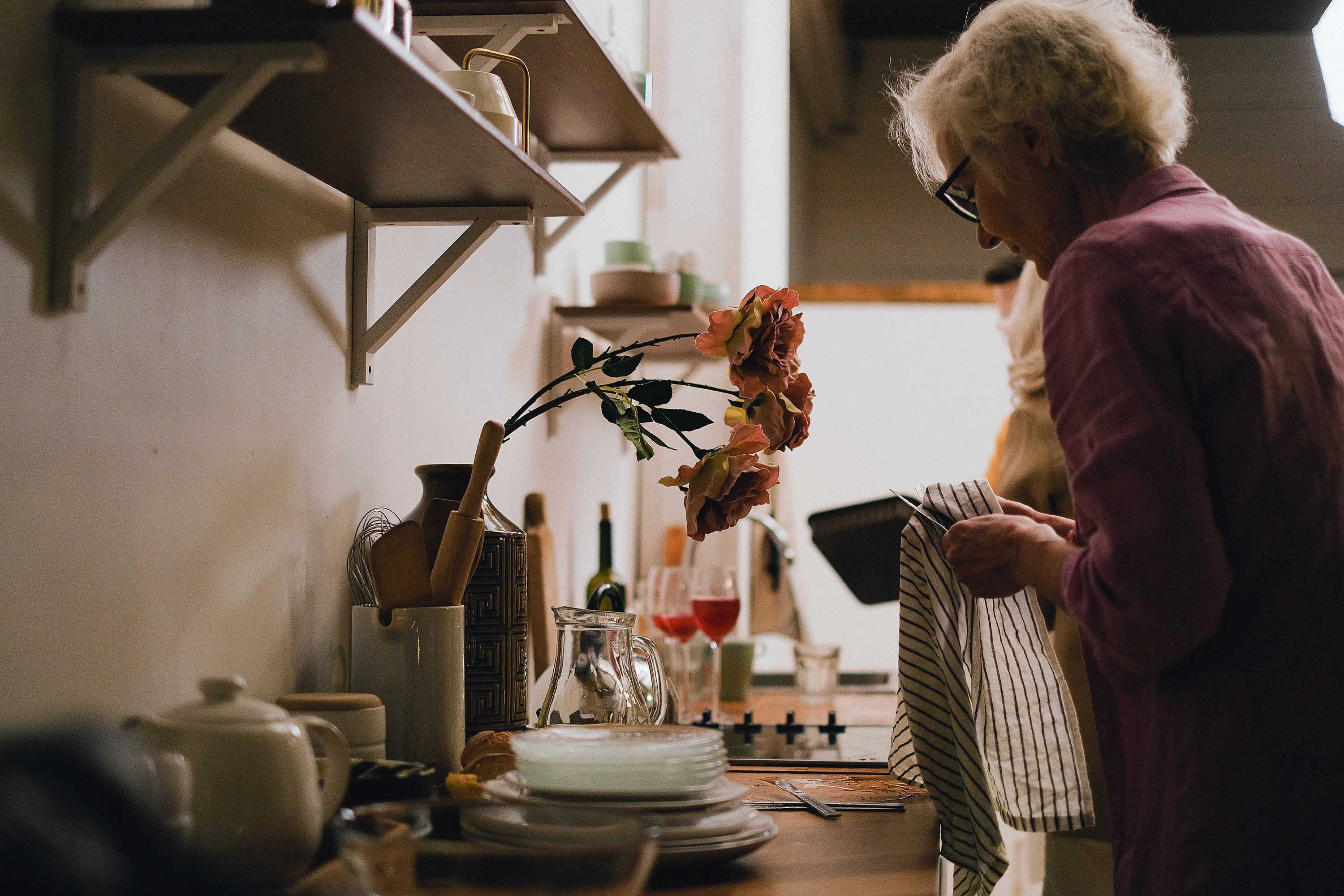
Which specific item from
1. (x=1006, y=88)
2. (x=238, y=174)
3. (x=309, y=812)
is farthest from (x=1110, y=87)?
(x=309, y=812)

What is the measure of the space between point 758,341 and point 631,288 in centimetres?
102

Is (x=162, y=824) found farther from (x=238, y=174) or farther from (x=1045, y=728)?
(x=1045, y=728)

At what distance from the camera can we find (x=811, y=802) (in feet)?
4.18

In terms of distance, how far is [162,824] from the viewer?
0.79 m

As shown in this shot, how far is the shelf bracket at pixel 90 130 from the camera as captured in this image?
2.75 feet

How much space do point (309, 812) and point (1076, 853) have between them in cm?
156

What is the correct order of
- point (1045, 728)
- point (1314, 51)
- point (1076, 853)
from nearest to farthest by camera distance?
point (1045, 728) < point (1076, 853) < point (1314, 51)

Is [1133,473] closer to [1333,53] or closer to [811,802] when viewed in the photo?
[811,802]

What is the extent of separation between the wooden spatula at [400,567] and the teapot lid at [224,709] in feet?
1.09

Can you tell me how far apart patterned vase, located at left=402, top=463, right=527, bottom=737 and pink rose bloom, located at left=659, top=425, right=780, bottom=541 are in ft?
0.71

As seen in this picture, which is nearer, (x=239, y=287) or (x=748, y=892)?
(x=748, y=892)

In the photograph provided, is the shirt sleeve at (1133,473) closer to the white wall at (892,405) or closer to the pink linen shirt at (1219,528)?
the pink linen shirt at (1219,528)

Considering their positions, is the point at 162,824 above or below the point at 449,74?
below

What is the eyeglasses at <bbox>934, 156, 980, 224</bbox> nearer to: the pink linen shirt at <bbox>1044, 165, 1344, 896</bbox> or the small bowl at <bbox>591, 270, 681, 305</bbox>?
the pink linen shirt at <bbox>1044, 165, 1344, 896</bbox>
